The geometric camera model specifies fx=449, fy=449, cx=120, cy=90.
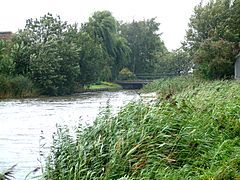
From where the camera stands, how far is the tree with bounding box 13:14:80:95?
3781cm

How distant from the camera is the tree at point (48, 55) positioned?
37.8 m

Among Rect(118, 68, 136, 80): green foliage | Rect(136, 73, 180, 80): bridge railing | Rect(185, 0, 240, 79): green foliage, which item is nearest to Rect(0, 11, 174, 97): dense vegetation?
Rect(118, 68, 136, 80): green foliage

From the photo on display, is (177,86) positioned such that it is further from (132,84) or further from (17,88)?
(132,84)

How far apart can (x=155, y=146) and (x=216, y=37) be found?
27727 mm

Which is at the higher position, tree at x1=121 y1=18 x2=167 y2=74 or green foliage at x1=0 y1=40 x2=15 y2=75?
tree at x1=121 y1=18 x2=167 y2=74

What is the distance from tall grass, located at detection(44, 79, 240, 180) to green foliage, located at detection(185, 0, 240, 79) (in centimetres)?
2194

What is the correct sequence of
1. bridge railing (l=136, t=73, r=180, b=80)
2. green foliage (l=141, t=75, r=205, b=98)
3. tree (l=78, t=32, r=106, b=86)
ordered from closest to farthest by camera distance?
green foliage (l=141, t=75, r=205, b=98) < tree (l=78, t=32, r=106, b=86) < bridge railing (l=136, t=73, r=180, b=80)

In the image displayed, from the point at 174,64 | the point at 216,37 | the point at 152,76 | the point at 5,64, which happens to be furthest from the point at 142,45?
the point at 216,37

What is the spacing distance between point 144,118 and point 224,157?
191 cm

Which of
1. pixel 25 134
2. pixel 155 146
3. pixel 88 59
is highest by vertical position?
pixel 88 59

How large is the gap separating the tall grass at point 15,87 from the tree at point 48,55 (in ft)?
5.80

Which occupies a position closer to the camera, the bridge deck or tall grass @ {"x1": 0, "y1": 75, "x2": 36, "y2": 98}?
tall grass @ {"x1": 0, "y1": 75, "x2": 36, "y2": 98}

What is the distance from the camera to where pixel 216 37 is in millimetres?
33156

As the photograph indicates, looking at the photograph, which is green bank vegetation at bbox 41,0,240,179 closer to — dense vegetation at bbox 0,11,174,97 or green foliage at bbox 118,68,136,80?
dense vegetation at bbox 0,11,174,97
